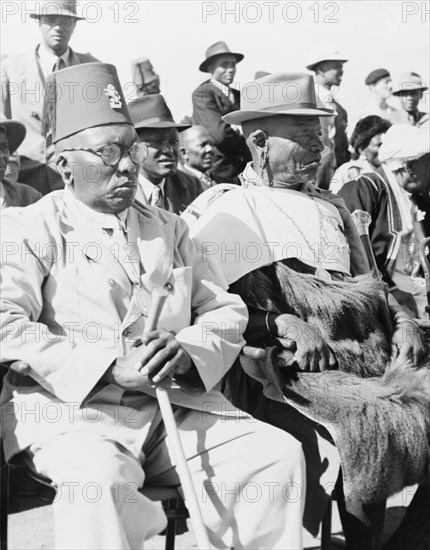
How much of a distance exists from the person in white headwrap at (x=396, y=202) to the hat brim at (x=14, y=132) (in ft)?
7.22

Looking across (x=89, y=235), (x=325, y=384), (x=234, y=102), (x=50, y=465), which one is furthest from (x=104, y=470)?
(x=234, y=102)

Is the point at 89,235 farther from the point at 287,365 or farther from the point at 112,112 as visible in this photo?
the point at 287,365

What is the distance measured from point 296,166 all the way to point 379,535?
1.74 m

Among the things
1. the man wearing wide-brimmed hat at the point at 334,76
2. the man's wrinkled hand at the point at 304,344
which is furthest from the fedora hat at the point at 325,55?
the man's wrinkled hand at the point at 304,344

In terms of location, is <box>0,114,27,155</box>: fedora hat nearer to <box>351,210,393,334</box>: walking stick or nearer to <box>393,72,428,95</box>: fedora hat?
<box>351,210,393,334</box>: walking stick

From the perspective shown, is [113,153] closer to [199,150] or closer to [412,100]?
[199,150]

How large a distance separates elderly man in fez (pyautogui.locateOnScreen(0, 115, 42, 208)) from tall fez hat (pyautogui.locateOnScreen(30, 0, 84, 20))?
1259mm

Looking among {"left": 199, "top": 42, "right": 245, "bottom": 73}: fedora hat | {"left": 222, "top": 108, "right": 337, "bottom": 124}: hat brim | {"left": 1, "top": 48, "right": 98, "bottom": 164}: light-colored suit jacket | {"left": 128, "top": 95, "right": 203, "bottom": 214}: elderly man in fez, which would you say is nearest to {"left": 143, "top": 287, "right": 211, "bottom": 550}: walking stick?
{"left": 222, "top": 108, "right": 337, "bottom": 124}: hat brim

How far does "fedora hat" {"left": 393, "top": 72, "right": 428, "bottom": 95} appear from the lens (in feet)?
34.9

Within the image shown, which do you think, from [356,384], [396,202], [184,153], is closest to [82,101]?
[356,384]

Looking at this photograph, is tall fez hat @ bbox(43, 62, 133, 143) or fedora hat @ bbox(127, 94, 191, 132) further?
fedora hat @ bbox(127, 94, 191, 132)

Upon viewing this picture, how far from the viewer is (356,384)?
430 centimetres

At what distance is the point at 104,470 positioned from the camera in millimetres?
3398

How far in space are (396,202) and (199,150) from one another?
5.48 feet
